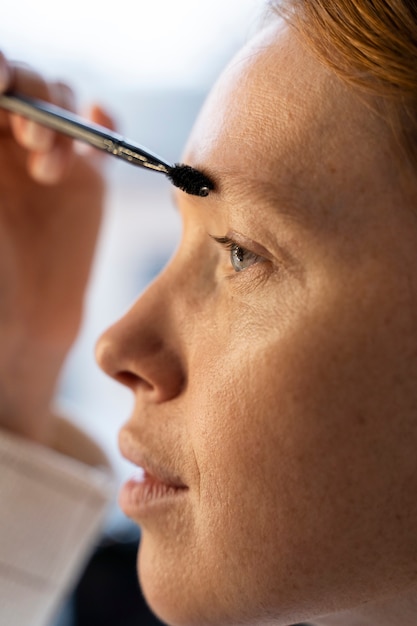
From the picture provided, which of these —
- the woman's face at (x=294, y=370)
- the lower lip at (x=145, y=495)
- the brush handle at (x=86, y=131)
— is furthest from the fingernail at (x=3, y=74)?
the lower lip at (x=145, y=495)

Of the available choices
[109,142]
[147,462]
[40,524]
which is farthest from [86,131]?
[40,524]

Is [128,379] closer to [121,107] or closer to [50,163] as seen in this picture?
[50,163]

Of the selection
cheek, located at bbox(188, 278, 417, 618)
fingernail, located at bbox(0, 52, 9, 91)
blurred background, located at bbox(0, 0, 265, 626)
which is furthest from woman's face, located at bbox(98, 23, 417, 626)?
blurred background, located at bbox(0, 0, 265, 626)

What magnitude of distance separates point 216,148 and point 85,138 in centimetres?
15

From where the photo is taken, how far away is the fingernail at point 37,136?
0.76 m

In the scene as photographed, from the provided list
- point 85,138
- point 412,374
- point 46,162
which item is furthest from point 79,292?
point 412,374

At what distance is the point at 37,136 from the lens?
0.76m

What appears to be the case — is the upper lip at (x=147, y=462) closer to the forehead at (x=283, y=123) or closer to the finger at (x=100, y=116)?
the forehead at (x=283, y=123)

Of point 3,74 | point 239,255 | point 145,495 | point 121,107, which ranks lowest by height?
point 145,495

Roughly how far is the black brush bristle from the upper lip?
0.18 meters

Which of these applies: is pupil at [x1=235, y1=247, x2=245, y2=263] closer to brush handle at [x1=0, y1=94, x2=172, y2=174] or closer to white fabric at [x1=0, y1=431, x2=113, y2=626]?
brush handle at [x1=0, y1=94, x2=172, y2=174]

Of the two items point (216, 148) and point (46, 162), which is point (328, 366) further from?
point (46, 162)

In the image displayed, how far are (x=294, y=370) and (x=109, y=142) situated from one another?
232 millimetres

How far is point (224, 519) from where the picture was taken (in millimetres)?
487
